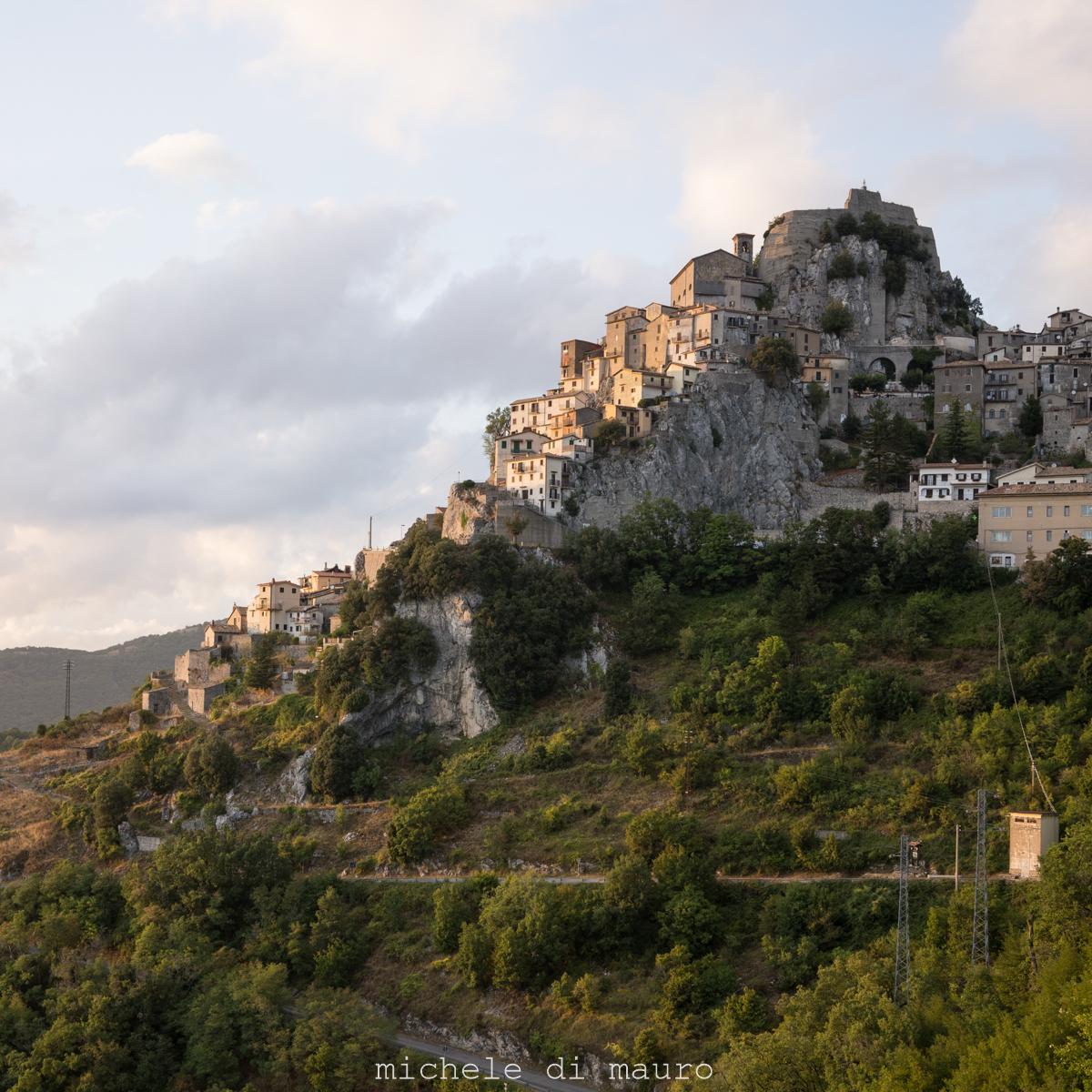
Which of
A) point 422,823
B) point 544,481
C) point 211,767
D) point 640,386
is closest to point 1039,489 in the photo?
point 640,386

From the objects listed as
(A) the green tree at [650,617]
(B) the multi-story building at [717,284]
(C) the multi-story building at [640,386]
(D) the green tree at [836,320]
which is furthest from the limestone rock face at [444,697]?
(D) the green tree at [836,320]

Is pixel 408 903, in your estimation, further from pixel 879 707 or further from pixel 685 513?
pixel 685 513

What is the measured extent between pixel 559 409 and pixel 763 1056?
4235 centimetres

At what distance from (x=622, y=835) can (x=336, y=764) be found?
12.5 metres

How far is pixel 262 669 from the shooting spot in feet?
200

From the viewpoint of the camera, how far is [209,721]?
2376 inches

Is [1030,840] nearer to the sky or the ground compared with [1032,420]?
nearer to the ground

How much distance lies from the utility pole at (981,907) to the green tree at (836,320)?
41746mm

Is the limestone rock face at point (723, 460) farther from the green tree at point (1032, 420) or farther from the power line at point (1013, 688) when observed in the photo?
the power line at point (1013, 688)

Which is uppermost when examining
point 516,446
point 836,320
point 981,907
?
point 836,320

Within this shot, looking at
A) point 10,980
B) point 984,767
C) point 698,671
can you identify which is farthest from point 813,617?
point 10,980

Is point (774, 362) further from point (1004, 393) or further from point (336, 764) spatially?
point (336, 764)

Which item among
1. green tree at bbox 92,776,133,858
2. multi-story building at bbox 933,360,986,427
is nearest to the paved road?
green tree at bbox 92,776,133,858

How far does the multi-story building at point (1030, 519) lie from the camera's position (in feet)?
173
